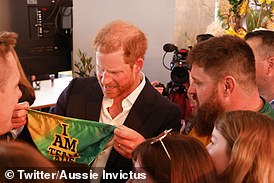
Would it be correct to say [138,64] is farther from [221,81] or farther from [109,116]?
[221,81]

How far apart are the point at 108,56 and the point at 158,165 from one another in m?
0.67

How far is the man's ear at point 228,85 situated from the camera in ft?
4.62

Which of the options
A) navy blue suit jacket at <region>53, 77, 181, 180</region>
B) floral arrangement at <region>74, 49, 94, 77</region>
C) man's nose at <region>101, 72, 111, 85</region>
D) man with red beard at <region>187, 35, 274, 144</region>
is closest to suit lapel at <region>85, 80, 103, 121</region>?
navy blue suit jacket at <region>53, 77, 181, 180</region>

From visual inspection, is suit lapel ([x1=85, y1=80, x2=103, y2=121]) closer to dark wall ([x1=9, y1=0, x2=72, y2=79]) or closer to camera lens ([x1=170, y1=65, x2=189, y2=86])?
camera lens ([x1=170, y1=65, x2=189, y2=86])

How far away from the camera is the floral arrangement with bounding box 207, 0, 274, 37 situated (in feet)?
7.95

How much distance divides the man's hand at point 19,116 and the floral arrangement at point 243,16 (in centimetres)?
144

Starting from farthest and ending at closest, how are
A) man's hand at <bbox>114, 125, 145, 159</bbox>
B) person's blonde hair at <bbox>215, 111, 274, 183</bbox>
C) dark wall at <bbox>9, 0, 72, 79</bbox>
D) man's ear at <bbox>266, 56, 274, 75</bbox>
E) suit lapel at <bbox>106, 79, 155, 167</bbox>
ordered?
1. dark wall at <bbox>9, 0, 72, 79</bbox>
2. man's ear at <bbox>266, 56, 274, 75</bbox>
3. suit lapel at <bbox>106, 79, 155, 167</bbox>
4. man's hand at <bbox>114, 125, 145, 159</bbox>
5. person's blonde hair at <bbox>215, 111, 274, 183</bbox>

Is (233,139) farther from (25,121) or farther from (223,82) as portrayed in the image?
(25,121)

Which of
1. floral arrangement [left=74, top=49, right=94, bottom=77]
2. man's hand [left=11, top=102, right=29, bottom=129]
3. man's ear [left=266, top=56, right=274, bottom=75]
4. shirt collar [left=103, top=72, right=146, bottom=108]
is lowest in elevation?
floral arrangement [left=74, top=49, right=94, bottom=77]

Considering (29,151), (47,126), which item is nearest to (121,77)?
(47,126)

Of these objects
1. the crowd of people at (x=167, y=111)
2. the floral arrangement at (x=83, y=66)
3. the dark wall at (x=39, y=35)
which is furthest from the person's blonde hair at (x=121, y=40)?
the floral arrangement at (x=83, y=66)

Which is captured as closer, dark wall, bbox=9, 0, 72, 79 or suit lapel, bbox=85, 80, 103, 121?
suit lapel, bbox=85, 80, 103, 121

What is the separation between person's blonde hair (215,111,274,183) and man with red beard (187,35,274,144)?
1.14ft

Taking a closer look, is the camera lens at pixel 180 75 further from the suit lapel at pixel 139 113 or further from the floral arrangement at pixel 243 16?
the suit lapel at pixel 139 113
